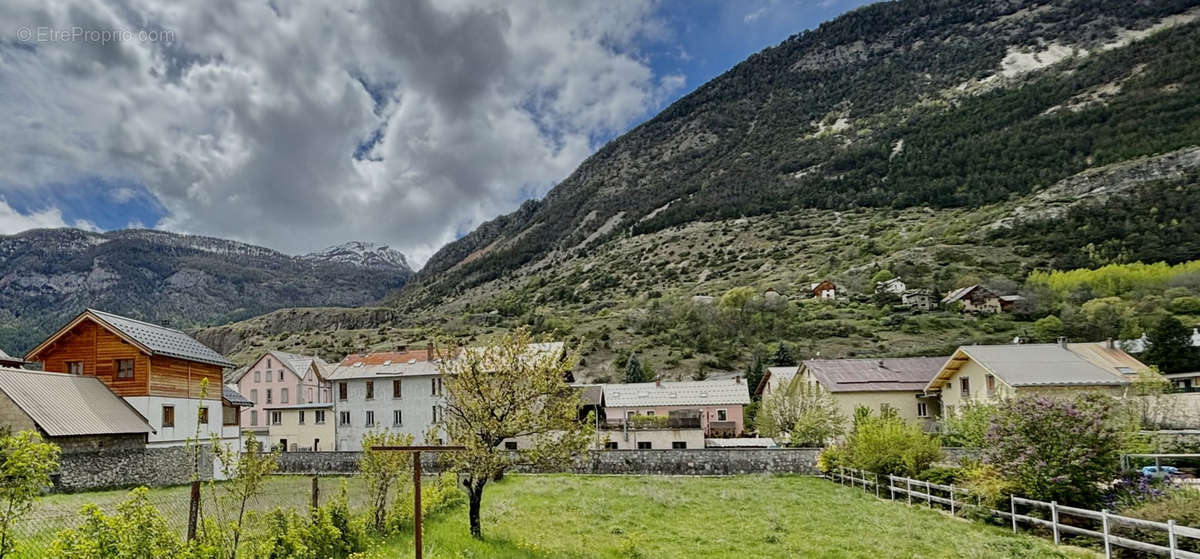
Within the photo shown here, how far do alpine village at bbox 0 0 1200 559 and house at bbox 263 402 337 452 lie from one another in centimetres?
26

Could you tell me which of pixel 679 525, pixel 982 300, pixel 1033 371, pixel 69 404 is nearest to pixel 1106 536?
pixel 679 525

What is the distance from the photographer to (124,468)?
2994 centimetres

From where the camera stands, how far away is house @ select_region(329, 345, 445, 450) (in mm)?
50750

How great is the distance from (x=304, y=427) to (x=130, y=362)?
856 inches

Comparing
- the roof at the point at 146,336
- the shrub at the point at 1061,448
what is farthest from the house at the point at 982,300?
the roof at the point at 146,336

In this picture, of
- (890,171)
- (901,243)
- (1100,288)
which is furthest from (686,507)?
(890,171)

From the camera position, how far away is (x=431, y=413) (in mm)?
50500

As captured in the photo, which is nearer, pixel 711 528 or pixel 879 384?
pixel 711 528

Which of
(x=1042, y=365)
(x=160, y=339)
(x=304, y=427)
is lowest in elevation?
(x=304, y=427)

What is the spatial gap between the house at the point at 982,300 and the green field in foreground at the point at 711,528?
231ft

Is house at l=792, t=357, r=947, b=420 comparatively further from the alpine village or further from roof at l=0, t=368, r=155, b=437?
roof at l=0, t=368, r=155, b=437

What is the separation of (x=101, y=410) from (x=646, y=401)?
37965mm

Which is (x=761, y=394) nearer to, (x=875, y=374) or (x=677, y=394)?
(x=677, y=394)

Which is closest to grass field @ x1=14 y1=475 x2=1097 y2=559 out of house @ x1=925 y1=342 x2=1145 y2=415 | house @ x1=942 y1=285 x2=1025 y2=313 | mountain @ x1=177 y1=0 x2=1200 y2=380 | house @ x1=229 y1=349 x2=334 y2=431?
house @ x1=925 y1=342 x2=1145 y2=415
